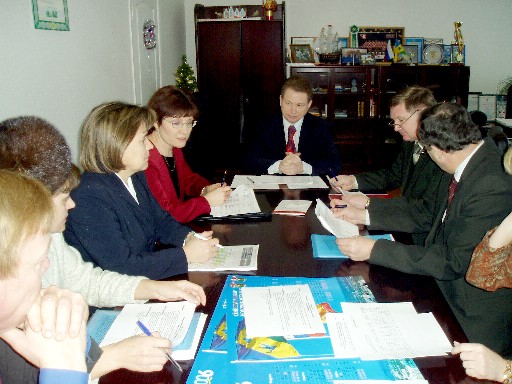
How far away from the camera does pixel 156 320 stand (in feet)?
3.95

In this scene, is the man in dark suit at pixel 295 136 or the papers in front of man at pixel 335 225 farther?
the man in dark suit at pixel 295 136

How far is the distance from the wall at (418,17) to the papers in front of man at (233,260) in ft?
15.5

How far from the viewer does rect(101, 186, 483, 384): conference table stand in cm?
102

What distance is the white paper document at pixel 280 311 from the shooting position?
1148 millimetres

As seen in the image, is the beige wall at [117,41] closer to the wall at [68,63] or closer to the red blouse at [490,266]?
the wall at [68,63]

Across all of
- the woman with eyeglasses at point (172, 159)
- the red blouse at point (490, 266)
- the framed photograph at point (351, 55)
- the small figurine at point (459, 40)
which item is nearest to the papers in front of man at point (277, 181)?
the woman with eyeglasses at point (172, 159)

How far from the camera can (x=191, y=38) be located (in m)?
5.99

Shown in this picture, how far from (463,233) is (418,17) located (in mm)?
5015

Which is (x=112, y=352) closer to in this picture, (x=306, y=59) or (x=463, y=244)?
(x=463, y=244)


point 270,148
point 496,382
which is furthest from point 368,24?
point 496,382

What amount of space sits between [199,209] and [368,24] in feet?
15.1

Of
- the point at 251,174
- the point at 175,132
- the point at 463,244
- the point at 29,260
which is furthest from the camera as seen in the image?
the point at 251,174

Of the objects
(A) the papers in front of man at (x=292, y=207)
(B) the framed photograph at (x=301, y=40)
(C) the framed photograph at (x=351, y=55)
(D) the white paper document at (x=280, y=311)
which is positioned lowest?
A: (D) the white paper document at (x=280, y=311)

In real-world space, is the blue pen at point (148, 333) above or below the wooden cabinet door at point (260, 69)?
below
